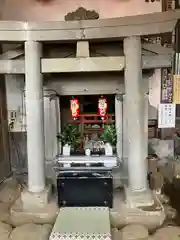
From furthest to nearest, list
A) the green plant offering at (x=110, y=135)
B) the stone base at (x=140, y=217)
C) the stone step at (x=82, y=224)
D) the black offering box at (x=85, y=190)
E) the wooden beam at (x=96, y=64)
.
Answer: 1. the green plant offering at (x=110, y=135)
2. the black offering box at (x=85, y=190)
3. the wooden beam at (x=96, y=64)
4. the stone base at (x=140, y=217)
5. the stone step at (x=82, y=224)

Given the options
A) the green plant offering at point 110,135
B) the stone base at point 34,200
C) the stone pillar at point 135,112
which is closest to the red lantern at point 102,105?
the green plant offering at point 110,135

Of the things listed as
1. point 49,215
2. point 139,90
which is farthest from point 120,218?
point 139,90

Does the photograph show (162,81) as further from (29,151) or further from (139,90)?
(29,151)

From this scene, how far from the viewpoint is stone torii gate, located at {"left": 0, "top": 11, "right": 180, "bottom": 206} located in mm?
3861

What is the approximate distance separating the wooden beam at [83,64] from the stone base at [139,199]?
5.94ft

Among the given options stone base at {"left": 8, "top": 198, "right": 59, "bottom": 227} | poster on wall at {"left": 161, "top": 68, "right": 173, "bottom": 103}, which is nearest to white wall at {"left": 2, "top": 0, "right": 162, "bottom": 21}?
poster on wall at {"left": 161, "top": 68, "right": 173, "bottom": 103}

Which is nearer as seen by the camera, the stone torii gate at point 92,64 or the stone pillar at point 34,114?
the stone torii gate at point 92,64

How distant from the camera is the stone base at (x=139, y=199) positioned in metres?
4.07

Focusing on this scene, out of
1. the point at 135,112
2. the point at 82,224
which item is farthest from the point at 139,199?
the point at 135,112

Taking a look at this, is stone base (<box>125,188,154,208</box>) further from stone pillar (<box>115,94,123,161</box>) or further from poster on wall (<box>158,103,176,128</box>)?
poster on wall (<box>158,103,176,128</box>)

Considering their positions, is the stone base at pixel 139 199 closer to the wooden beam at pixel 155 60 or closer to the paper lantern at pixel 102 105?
the paper lantern at pixel 102 105

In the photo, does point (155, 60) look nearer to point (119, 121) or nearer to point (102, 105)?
point (102, 105)

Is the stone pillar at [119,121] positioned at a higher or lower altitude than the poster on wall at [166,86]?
lower

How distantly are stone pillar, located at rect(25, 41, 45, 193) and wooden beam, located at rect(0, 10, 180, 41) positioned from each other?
7.0 inches
